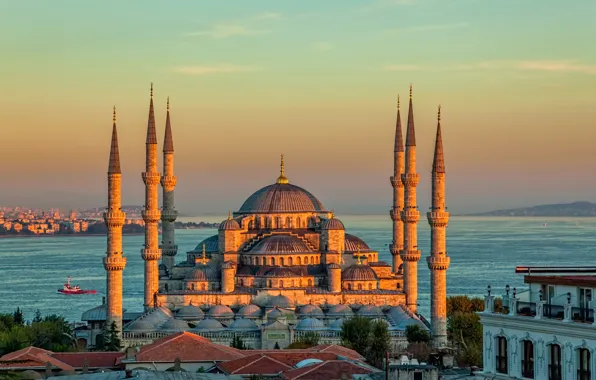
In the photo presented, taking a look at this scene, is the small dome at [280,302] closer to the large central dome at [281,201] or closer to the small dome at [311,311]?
the small dome at [311,311]

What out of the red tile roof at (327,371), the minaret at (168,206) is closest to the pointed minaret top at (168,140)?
the minaret at (168,206)

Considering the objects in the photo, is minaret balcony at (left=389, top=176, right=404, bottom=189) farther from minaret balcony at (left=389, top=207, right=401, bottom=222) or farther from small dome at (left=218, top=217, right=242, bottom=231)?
small dome at (left=218, top=217, right=242, bottom=231)

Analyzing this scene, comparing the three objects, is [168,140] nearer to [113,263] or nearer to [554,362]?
[113,263]

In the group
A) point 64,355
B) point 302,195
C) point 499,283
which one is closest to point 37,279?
point 499,283

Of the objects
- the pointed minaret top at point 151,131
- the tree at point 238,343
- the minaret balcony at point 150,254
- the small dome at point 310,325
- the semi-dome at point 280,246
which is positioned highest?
the pointed minaret top at point 151,131

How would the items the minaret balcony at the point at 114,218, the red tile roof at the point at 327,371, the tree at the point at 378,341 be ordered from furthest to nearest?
the minaret balcony at the point at 114,218 < the tree at the point at 378,341 < the red tile roof at the point at 327,371

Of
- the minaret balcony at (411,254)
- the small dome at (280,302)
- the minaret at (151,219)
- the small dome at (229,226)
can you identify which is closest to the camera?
the small dome at (280,302)

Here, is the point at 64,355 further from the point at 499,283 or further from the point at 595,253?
the point at 595,253

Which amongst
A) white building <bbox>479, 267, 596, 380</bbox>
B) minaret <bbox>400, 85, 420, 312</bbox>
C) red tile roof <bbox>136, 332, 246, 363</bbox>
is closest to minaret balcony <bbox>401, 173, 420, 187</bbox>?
minaret <bbox>400, 85, 420, 312</bbox>
